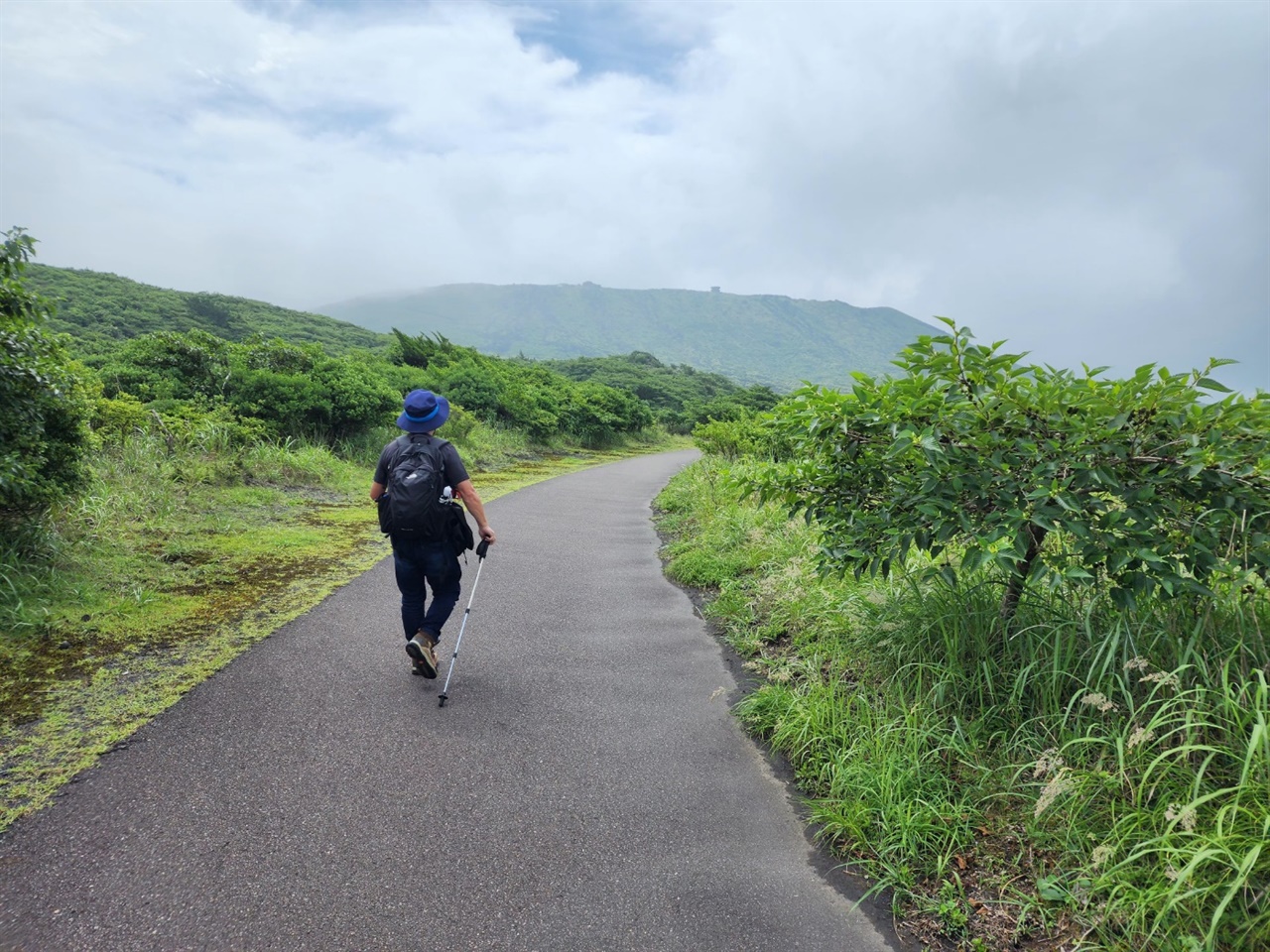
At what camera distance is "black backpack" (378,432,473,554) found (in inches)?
157

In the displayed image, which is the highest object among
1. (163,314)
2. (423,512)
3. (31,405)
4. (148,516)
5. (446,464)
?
→ (163,314)

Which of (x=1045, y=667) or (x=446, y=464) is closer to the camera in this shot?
(x=1045, y=667)

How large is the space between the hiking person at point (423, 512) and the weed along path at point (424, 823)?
1.36 feet

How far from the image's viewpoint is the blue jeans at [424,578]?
167 inches

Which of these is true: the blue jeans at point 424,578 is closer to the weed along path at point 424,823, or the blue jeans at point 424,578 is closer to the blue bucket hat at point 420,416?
the weed along path at point 424,823

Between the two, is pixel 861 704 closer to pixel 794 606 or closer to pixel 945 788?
pixel 945 788

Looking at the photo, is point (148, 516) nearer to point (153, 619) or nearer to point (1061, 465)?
point (153, 619)

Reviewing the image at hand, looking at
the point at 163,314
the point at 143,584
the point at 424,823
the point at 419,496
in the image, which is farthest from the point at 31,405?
the point at 163,314

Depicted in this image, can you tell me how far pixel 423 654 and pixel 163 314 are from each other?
5636cm

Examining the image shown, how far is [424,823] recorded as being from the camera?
112 inches

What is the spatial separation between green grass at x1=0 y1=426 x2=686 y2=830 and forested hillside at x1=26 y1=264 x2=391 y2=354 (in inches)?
1196

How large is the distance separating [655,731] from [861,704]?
1205mm

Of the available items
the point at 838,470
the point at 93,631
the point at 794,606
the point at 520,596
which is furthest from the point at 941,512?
the point at 93,631

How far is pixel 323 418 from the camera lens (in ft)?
46.0
